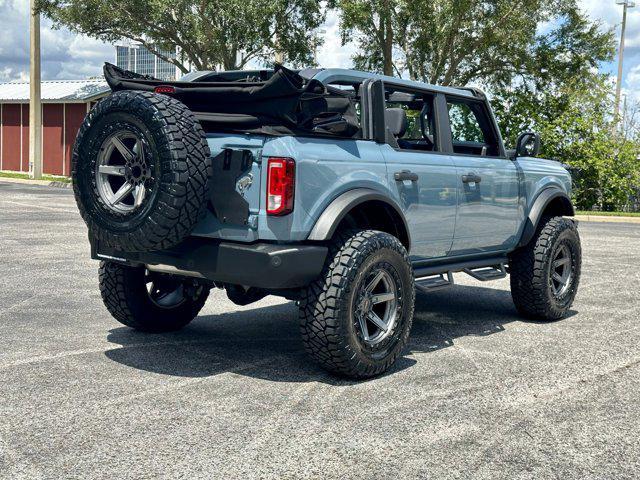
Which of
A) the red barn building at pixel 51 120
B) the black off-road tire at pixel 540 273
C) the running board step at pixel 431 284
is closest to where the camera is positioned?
the running board step at pixel 431 284

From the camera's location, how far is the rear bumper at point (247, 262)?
4.88 m

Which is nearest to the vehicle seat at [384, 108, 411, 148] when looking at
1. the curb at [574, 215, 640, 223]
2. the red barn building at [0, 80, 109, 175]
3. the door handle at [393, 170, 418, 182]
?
the door handle at [393, 170, 418, 182]

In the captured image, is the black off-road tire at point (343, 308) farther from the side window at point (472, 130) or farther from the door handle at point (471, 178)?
the side window at point (472, 130)

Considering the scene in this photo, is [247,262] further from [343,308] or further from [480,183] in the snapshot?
[480,183]

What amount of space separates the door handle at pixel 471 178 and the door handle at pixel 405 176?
2.26 ft

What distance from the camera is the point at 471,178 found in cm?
655

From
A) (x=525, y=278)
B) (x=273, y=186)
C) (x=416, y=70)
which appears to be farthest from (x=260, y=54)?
(x=273, y=186)

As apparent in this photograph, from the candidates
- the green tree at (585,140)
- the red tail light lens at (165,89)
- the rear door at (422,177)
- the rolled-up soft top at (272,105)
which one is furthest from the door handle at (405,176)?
the green tree at (585,140)

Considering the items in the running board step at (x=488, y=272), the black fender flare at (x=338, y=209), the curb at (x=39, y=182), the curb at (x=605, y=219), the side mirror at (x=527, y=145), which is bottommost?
the curb at (x=605, y=219)

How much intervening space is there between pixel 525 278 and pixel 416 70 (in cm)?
2261

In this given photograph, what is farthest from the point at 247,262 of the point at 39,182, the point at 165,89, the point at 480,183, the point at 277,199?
the point at 39,182

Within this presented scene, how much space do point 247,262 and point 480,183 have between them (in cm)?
256

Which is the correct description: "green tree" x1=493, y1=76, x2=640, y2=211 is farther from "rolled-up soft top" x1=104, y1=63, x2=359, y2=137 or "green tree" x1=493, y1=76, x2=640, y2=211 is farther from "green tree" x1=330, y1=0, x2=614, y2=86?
"rolled-up soft top" x1=104, y1=63, x2=359, y2=137

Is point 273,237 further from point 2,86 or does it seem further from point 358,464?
point 2,86
